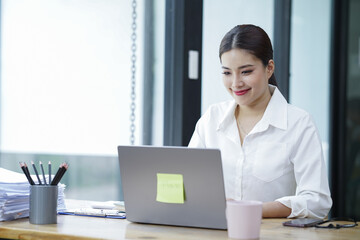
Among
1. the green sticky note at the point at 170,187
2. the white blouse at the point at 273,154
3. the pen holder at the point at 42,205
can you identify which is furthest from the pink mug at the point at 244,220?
the white blouse at the point at 273,154

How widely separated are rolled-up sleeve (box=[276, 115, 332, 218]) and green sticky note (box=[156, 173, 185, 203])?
0.49 meters

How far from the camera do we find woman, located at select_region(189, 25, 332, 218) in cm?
216

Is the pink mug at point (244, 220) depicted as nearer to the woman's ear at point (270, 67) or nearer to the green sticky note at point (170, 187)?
the green sticky note at point (170, 187)

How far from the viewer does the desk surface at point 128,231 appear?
149 centimetres

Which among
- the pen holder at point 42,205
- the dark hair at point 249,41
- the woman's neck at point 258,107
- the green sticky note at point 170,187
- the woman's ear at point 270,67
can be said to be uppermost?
the dark hair at point 249,41

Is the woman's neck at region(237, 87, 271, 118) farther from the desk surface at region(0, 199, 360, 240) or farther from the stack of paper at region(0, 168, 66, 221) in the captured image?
the stack of paper at region(0, 168, 66, 221)

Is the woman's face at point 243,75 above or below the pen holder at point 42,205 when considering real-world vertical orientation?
above

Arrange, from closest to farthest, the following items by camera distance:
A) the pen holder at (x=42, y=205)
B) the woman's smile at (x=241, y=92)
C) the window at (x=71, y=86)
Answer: the pen holder at (x=42, y=205)
the woman's smile at (x=241, y=92)
the window at (x=71, y=86)

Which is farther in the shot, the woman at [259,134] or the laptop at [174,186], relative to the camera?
the woman at [259,134]

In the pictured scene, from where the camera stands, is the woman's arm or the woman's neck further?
the woman's neck

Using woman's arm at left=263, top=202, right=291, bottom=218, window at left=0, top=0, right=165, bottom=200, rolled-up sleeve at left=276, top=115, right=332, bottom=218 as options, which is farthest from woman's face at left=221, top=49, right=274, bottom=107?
window at left=0, top=0, right=165, bottom=200

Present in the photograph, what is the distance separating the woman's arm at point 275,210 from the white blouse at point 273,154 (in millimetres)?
175

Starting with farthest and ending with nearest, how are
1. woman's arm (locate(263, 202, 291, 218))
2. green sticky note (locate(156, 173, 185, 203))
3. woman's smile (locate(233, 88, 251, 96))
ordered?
1. woman's smile (locate(233, 88, 251, 96))
2. woman's arm (locate(263, 202, 291, 218))
3. green sticky note (locate(156, 173, 185, 203))

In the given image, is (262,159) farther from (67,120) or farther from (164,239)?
(67,120)
